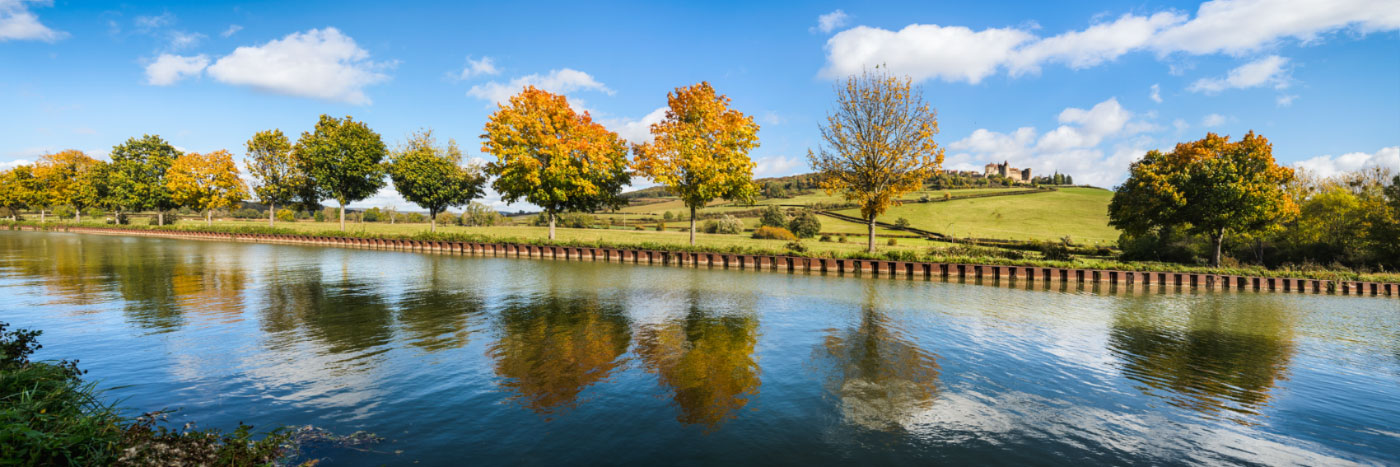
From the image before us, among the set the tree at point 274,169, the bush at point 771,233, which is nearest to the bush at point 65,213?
the tree at point 274,169

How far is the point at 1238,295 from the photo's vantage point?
25344 millimetres

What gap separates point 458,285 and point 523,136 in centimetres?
2483

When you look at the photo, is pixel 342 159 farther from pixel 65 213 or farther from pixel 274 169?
pixel 65 213

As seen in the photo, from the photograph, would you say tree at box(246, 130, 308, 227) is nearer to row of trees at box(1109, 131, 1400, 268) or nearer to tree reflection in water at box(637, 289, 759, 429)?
tree reflection in water at box(637, 289, 759, 429)

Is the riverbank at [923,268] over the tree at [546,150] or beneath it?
beneath

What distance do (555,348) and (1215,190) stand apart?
43748 millimetres

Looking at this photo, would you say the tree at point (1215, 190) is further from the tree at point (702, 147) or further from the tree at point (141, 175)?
the tree at point (141, 175)

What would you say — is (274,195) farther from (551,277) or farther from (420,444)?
(420,444)

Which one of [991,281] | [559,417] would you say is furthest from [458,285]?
[991,281]

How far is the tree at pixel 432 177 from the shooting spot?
61.5 metres

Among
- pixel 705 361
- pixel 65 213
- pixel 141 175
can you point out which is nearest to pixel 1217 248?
pixel 705 361

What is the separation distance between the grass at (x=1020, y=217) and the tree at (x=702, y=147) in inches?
1404

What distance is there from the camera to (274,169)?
6438cm

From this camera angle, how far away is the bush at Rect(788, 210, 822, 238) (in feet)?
216
